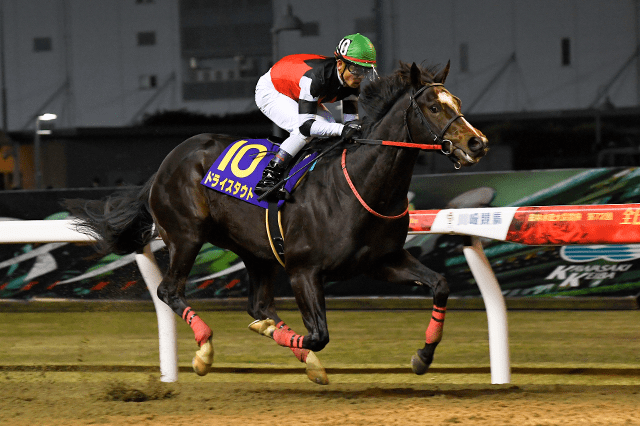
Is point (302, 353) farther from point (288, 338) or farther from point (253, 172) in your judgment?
point (253, 172)

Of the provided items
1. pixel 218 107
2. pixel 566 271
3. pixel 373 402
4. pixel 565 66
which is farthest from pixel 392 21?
pixel 373 402

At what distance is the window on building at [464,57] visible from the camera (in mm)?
16078

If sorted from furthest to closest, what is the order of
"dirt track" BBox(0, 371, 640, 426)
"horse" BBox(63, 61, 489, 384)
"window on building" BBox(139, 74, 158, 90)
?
"window on building" BBox(139, 74, 158, 90)
"horse" BBox(63, 61, 489, 384)
"dirt track" BBox(0, 371, 640, 426)

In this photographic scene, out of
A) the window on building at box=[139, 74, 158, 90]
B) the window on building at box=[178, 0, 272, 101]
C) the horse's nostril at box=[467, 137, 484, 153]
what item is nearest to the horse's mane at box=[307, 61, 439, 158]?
the horse's nostril at box=[467, 137, 484, 153]

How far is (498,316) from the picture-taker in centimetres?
379

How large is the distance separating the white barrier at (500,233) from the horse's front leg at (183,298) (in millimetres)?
100

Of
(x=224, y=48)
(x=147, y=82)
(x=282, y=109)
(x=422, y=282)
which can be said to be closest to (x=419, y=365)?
(x=422, y=282)

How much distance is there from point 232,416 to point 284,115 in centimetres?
164

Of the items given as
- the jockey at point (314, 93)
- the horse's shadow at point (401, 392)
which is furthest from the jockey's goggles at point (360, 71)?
the horse's shadow at point (401, 392)

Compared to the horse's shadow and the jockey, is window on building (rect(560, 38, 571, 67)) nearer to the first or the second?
the jockey

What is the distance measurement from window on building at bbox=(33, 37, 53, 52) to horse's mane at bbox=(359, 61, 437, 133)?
15508 millimetres

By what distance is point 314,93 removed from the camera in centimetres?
370

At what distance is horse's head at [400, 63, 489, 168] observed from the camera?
321cm

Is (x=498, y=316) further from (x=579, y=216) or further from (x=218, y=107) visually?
(x=218, y=107)
